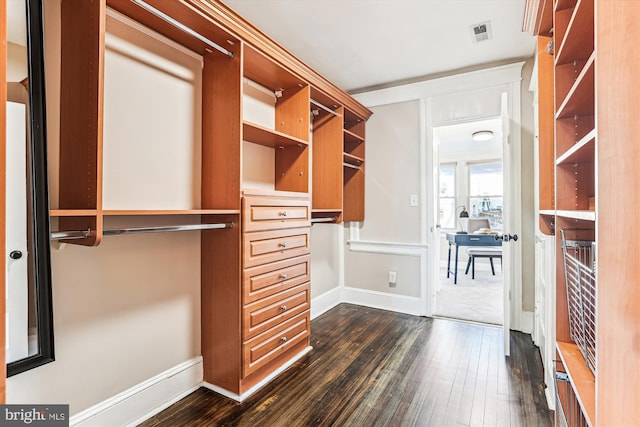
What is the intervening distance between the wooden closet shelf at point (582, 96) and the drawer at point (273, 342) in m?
1.90

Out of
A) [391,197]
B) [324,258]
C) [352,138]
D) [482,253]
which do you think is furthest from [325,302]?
[482,253]

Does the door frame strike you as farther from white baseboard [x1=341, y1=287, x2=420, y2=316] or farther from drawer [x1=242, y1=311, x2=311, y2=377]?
drawer [x1=242, y1=311, x2=311, y2=377]

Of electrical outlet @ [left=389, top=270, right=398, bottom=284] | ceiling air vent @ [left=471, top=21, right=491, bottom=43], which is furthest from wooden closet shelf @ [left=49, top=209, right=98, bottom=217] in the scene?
electrical outlet @ [left=389, top=270, right=398, bottom=284]

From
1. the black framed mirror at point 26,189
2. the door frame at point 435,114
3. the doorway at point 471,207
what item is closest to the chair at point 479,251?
the doorway at point 471,207

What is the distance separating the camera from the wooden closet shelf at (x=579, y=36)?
3.15ft

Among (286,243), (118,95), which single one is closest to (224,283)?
(286,243)

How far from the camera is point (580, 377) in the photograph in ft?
3.35

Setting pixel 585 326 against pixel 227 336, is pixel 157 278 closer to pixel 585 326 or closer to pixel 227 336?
pixel 227 336

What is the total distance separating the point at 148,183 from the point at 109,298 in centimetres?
61

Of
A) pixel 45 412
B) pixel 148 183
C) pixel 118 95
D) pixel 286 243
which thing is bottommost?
pixel 45 412

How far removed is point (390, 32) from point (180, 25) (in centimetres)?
153

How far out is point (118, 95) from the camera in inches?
62.5

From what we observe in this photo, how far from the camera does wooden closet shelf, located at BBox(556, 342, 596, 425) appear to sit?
2.87 feet

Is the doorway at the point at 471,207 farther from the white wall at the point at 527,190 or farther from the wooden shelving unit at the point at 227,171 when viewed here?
the wooden shelving unit at the point at 227,171
